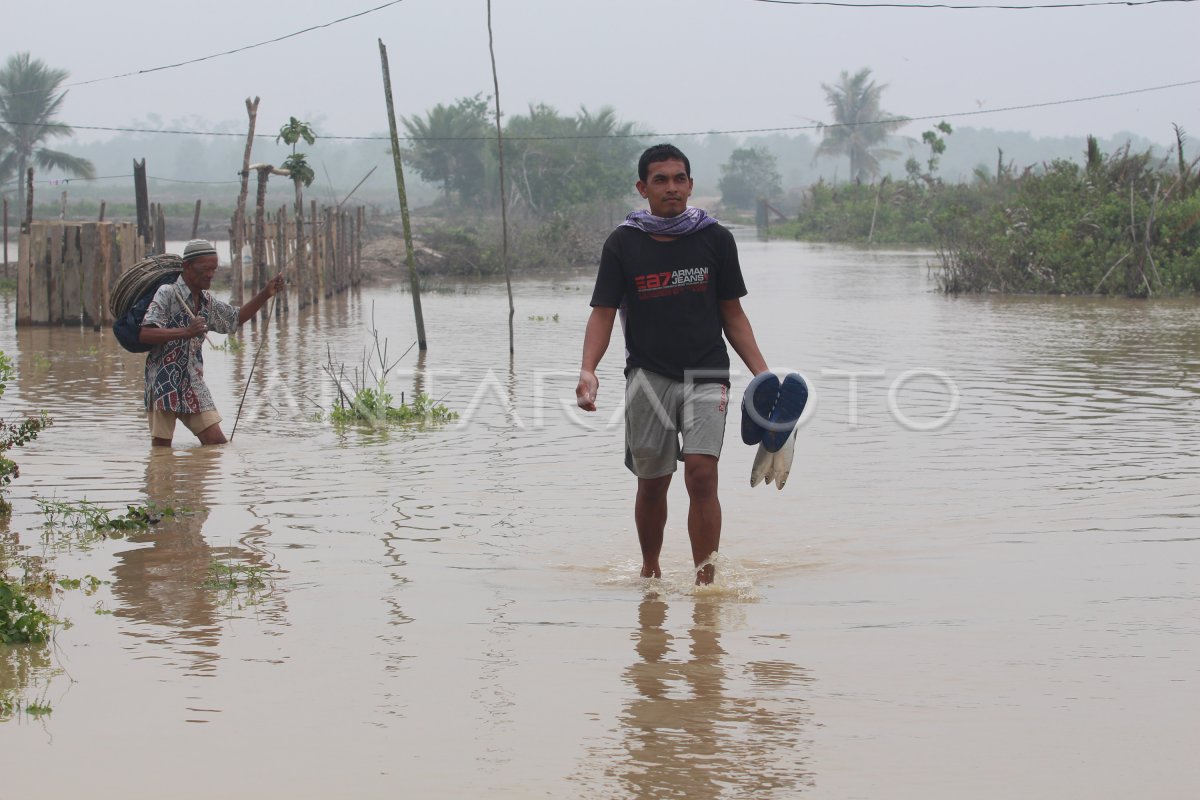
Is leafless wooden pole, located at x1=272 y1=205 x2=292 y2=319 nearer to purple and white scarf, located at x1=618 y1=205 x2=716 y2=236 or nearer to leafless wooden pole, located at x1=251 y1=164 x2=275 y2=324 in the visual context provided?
leafless wooden pole, located at x1=251 y1=164 x2=275 y2=324

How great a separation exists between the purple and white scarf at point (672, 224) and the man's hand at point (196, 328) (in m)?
Result: 3.51

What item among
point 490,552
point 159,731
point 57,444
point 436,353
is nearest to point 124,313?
point 57,444

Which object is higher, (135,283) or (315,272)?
(315,272)

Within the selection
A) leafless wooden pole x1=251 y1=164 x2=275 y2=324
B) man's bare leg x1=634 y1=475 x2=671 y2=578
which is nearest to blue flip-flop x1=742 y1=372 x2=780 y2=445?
man's bare leg x1=634 y1=475 x2=671 y2=578

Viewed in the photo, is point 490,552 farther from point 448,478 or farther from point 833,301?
point 833,301

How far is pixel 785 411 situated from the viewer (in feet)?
17.5

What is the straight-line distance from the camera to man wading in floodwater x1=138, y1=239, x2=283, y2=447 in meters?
7.95

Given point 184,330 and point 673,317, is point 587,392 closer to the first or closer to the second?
point 673,317

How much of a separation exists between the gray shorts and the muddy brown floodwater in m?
0.56

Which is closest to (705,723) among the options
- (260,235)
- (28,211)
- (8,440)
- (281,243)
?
(8,440)

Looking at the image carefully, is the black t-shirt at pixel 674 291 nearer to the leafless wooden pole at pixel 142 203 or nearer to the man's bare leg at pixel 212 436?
the man's bare leg at pixel 212 436

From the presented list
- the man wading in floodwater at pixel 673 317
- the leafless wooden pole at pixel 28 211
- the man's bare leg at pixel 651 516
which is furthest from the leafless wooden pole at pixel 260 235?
the man wading in floodwater at pixel 673 317

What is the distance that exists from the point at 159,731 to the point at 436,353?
526 inches

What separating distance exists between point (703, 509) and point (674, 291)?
0.80 metres
